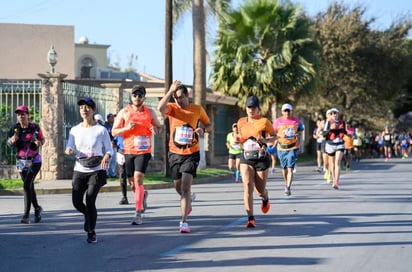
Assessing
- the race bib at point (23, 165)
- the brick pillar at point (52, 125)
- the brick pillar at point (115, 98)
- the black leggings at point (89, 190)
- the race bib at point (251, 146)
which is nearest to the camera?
the black leggings at point (89, 190)

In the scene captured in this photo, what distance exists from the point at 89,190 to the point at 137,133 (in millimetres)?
2195

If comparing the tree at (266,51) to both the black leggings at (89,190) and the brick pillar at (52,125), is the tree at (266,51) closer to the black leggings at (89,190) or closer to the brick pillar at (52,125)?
the brick pillar at (52,125)

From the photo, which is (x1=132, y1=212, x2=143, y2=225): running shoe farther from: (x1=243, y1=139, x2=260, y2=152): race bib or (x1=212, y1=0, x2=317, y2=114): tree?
(x1=212, y1=0, x2=317, y2=114): tree

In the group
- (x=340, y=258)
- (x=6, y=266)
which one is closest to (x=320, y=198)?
(x=340, y=258)

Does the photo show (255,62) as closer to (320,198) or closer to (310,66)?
(310,66)

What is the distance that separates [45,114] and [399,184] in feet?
32.5

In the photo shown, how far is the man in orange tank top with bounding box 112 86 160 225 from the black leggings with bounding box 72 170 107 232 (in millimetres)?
1746

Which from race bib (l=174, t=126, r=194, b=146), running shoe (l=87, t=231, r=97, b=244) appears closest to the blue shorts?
race bib (l=174, t=126, r=194, b=146)

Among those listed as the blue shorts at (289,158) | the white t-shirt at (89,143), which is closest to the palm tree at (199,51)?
the blue shorts at (289,158)

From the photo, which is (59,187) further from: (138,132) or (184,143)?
(184,143)

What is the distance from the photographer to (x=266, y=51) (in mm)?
36094

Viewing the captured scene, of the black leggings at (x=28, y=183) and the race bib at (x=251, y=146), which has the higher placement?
the race bib at (x=251, y=146)

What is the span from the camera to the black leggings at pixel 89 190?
31.7ft

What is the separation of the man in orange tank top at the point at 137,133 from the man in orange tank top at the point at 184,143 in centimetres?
102
